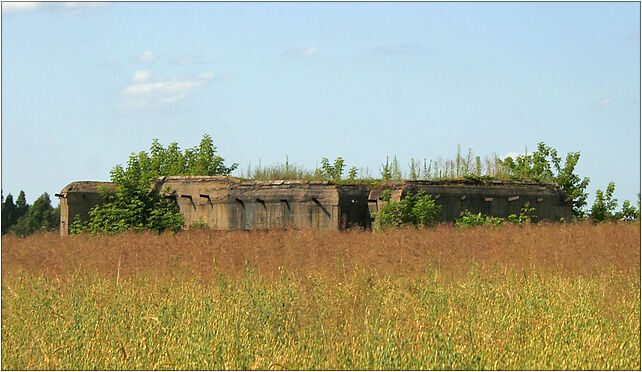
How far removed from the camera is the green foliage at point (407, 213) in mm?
19625

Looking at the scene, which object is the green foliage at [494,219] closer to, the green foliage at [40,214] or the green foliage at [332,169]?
the green foliage at [332,169]

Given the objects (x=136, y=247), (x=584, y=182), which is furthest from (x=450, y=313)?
(x=584, y=182)

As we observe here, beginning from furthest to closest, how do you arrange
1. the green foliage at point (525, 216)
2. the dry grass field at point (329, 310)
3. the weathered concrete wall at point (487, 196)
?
1. the green foliage at point (525, 216)
2. the weathered concrete wall at point (487, 196)
3. the dry grass field at point (329, 310)

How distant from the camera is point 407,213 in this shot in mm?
19734

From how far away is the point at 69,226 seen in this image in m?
23.4

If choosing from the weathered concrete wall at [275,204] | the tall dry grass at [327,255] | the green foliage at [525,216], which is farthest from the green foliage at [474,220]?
the tall dry grass at [327,255]

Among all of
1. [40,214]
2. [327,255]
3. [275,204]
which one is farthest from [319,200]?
[40,214]

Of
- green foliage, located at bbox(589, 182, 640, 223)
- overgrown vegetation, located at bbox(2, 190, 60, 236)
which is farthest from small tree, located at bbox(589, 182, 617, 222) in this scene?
overgrown vegetation, located at bbox(2, 190, 60, 236)

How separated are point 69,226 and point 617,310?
20.2 m

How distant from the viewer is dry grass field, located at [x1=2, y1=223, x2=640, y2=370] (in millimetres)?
4988

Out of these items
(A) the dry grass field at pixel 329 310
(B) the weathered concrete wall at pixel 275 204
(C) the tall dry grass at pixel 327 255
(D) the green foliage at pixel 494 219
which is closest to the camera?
(A) the dry grass field at pixel 329 310

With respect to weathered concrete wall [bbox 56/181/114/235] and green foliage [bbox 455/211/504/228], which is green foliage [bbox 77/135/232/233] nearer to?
weathered concrete wall [bbox 56/181/114/235]

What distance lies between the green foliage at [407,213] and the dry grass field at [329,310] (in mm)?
8739

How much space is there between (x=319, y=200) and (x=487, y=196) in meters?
5.28
